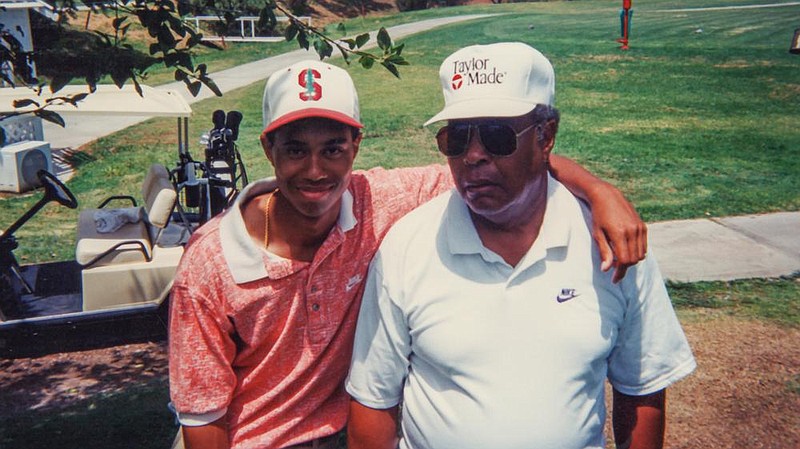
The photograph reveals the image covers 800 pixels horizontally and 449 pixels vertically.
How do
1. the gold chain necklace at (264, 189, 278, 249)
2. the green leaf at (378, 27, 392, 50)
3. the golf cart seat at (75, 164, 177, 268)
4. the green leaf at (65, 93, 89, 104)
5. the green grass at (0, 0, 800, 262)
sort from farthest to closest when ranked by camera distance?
1. the green grass at (0, 0, 800, 262)
2. the golf cart seat at (75, 164, 177, 268)
3. the green leaf at (378, 27, 392, 50)
4. the green leaf at (65, 93, 89, 104)
5. the gold chain necklace at (264, 189, 278, 249)

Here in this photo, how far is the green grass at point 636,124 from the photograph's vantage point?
886 cm

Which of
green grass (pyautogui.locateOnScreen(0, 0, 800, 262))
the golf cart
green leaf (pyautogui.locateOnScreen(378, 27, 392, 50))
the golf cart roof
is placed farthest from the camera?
green grass (pyautogui.locateOnScreen(0, 0, 800, 262))

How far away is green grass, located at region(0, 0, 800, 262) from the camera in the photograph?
8.86 meters

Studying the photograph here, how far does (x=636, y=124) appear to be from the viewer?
1322 centimetres

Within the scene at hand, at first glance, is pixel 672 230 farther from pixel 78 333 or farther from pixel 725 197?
pixel 78 333

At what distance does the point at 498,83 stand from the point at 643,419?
3.45 feet

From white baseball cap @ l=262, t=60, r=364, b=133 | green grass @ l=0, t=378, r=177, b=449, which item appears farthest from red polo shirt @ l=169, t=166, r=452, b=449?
green grass @ l=0, t=378, r=177, b=449

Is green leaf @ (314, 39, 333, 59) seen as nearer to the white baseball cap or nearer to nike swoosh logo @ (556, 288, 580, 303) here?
the white baseball cap

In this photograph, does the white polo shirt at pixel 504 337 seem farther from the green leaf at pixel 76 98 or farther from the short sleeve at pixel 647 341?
the green leaf at pixel 76 98

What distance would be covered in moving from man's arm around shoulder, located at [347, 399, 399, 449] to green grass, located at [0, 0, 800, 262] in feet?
19.2

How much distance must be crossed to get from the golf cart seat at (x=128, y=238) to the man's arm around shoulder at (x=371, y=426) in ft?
11.1

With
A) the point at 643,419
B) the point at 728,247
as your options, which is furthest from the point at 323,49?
the point at 728,247

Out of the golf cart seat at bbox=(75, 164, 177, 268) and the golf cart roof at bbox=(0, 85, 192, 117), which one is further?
the golf cart roof at bbox=(0, 85, 192, 117)

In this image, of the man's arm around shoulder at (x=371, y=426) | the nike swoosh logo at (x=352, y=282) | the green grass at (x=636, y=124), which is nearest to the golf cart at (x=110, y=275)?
the green grass at (x=636, y=124)
